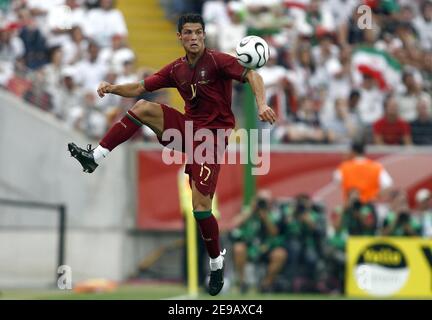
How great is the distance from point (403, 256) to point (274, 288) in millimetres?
1990

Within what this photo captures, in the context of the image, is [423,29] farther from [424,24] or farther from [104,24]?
[104,24]

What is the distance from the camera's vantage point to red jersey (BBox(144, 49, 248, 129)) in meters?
11.2

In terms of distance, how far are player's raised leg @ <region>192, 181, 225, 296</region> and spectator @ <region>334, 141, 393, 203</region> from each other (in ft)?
22.2

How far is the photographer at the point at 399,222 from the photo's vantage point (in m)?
18.2

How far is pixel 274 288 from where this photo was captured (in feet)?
60.3

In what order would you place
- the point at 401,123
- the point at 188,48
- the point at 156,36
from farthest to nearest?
the point at 156,36 → the point at 401,123 → the point at 188,48

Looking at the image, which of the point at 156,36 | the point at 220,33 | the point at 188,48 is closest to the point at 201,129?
the point at 188,48

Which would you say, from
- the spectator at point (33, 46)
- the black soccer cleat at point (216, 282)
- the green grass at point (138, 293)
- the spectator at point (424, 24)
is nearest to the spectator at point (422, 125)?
the spectator at point (424, 24)

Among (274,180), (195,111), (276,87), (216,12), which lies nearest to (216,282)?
(195,111)

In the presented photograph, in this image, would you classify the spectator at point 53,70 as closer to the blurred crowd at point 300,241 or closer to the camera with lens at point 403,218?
the blurred crowd at point 300,241

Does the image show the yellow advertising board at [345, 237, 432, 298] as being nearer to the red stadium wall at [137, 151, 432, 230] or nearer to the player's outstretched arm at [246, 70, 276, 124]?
the red stadium wall at [137, 151, 432, 230]

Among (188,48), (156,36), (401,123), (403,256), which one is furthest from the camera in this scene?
(156,36)

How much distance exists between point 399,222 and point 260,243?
2111mm

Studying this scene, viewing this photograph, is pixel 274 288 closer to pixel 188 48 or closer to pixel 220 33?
pixel 220 33
